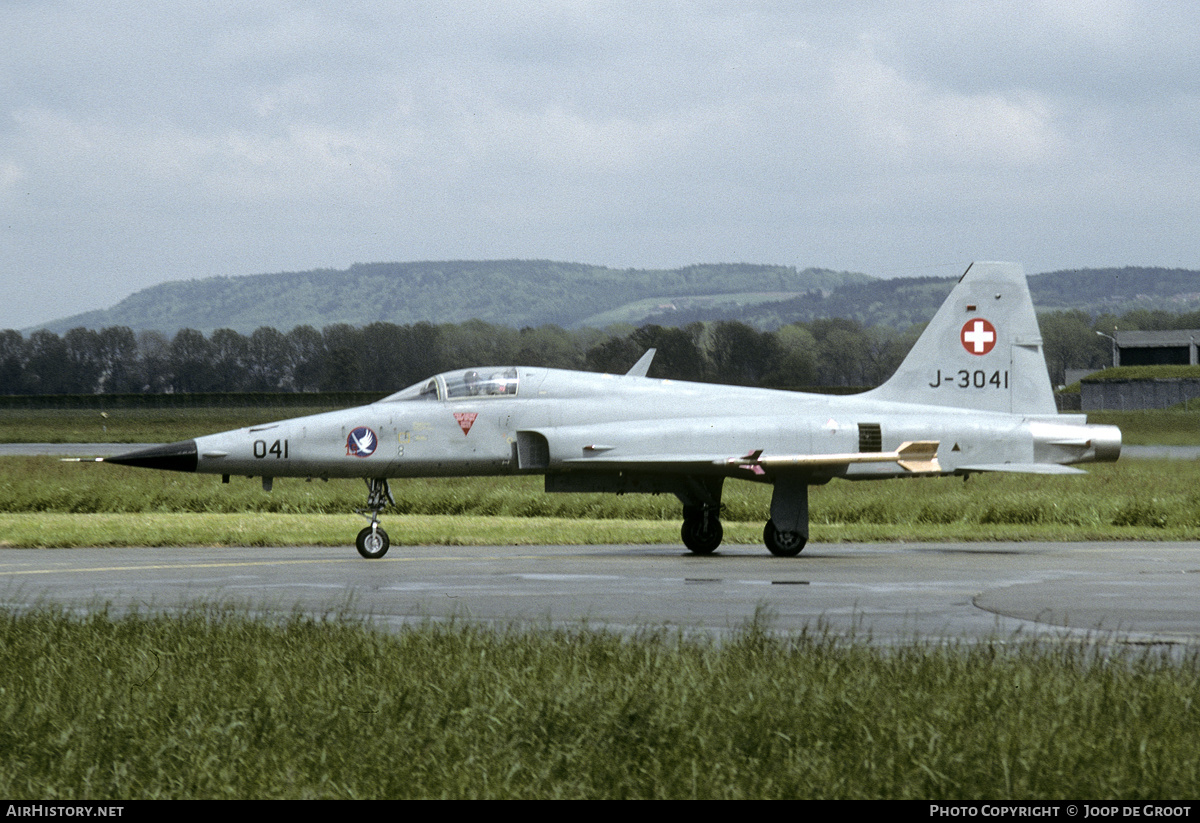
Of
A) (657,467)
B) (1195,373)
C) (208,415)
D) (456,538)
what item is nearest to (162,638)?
(657,467)

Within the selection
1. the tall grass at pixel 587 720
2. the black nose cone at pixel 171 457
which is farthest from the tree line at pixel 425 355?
the tall grass at pixel 587 720

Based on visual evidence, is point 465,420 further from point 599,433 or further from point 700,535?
point 700,535

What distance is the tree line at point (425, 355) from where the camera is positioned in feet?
346

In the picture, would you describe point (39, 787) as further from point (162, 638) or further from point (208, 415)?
point (208, 415)

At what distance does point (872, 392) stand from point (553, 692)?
13.8 m

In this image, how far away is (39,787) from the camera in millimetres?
5863

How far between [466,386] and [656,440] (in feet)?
9.29

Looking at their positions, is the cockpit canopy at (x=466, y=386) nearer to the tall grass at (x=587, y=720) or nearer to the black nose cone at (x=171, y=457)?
the black nose cone at (x=171, y=457)

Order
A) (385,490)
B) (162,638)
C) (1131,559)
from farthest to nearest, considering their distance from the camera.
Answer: (385,490), (1131,559), (162,638)

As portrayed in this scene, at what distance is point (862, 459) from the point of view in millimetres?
18984

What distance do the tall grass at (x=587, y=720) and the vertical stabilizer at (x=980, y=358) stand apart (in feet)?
37.2
